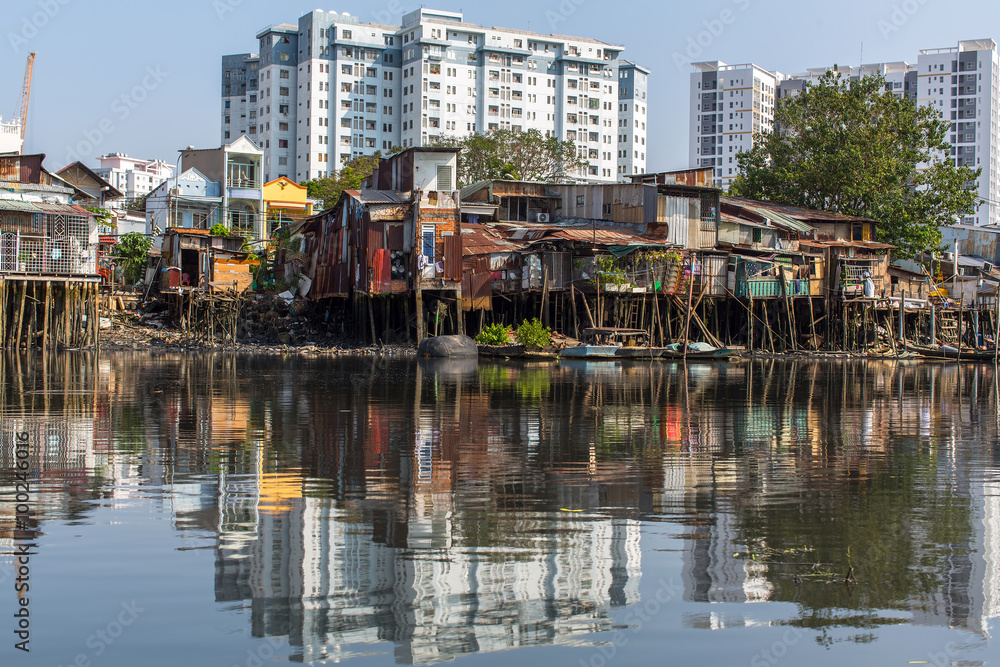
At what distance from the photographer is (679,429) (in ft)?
57.2

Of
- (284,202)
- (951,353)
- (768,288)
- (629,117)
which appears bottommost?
(951,353)

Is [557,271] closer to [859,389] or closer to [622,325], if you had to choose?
[622,325]

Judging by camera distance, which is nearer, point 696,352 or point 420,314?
point 696,352

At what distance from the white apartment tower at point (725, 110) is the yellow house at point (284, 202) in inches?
3761

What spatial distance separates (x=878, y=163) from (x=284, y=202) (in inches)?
1680

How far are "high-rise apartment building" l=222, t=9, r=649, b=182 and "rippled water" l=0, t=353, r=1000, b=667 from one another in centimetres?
9205

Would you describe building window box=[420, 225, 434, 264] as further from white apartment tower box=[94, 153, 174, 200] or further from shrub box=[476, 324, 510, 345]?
white apartment tower box=[94, 153, 174, 200]

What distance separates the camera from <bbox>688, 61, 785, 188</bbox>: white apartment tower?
155m

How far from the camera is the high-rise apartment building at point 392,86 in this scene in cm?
10656

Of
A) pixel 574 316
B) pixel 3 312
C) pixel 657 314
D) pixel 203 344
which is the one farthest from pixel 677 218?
pixel 3 312

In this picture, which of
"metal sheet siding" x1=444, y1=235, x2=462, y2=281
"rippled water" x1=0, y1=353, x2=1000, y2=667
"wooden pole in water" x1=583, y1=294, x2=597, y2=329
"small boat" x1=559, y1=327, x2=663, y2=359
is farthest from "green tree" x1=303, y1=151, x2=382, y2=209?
"rippled water" x1=0, y1=353, x2=1000, y2=667

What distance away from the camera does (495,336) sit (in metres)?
44.2

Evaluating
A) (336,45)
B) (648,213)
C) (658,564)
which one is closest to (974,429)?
(658,564)

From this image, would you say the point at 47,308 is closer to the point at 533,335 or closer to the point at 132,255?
the point at 132,255
